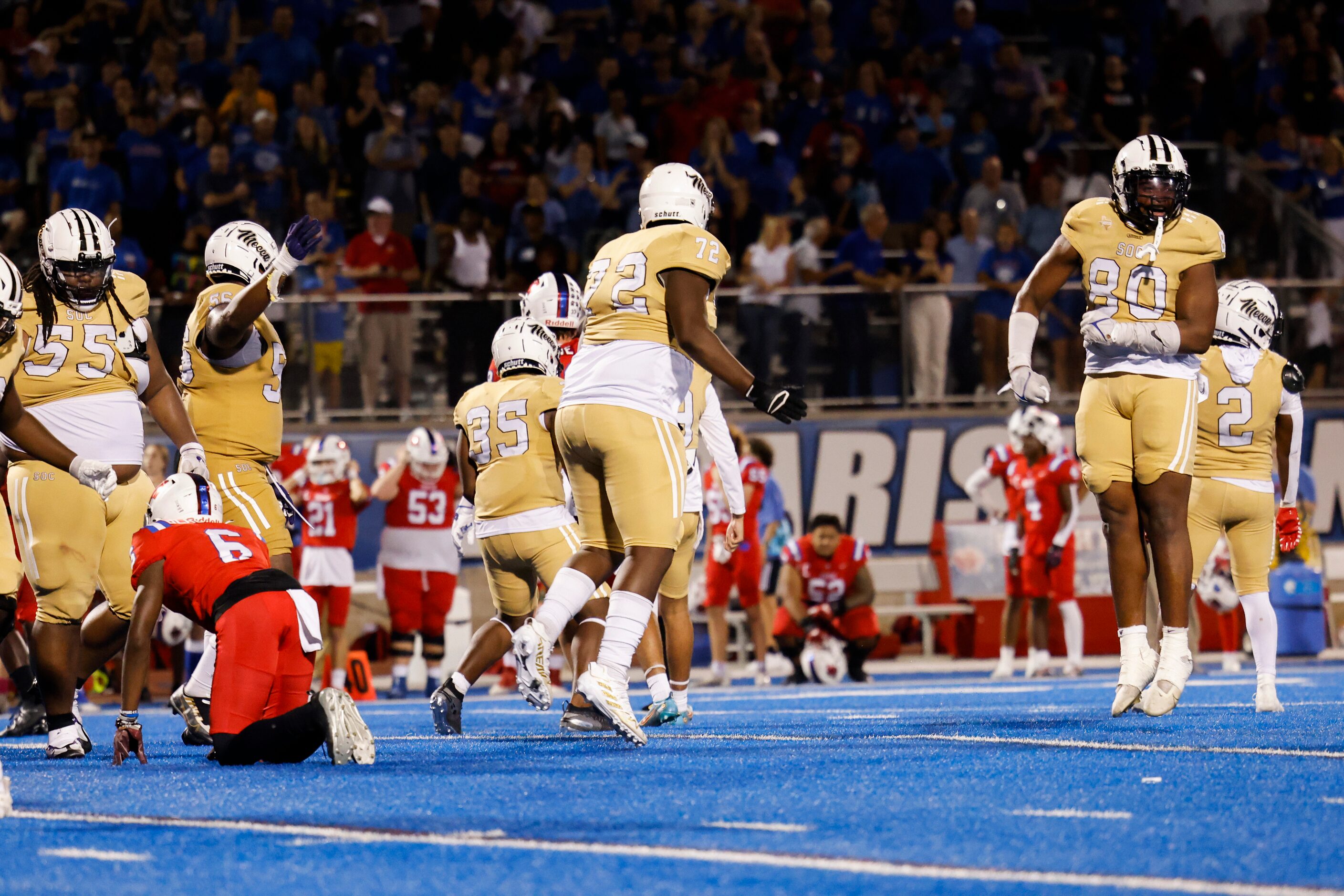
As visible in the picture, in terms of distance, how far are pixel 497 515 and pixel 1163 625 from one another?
3.04 metres

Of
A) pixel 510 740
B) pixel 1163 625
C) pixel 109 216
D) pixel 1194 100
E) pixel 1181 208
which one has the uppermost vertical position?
pixel 1194 100

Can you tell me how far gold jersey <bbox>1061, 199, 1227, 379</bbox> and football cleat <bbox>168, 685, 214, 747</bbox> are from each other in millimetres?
4032

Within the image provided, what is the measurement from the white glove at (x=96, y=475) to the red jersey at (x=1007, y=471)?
28.4ft

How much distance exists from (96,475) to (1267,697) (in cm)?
518

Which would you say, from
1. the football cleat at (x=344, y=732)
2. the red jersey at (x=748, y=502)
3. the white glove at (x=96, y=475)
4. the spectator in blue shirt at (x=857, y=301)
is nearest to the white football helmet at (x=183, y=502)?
the white glove at (x=96, y=475)

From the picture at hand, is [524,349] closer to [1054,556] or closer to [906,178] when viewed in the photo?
[1054,556]

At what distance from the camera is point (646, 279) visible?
21.5 feet

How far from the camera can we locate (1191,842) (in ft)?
13.1

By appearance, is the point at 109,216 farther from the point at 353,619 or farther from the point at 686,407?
the point at 686,407

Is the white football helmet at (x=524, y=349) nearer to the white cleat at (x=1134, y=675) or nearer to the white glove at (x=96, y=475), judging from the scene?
the white glove at (x=96, y=475)

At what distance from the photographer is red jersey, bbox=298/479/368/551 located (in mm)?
13430

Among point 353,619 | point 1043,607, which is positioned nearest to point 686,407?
point 1043,607

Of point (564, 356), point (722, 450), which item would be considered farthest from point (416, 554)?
point (722, 450)

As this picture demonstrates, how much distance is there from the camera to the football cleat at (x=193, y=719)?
7.54 metres
